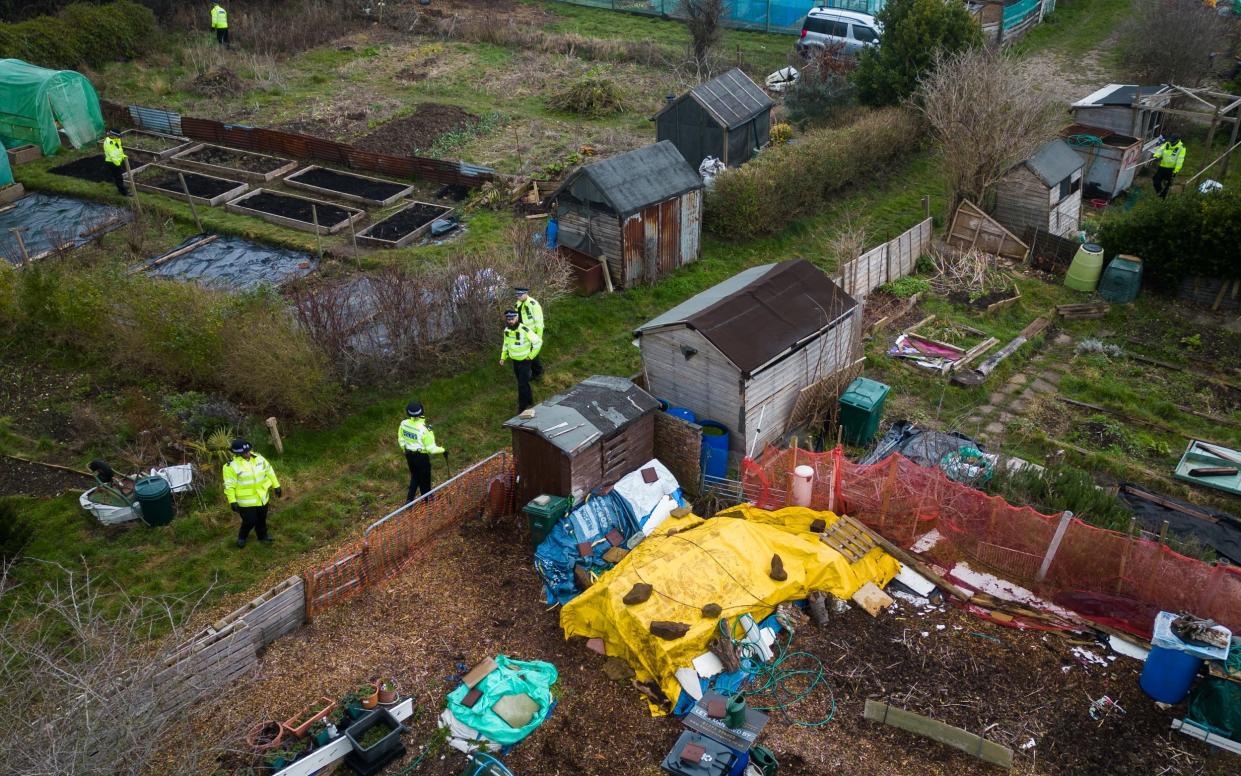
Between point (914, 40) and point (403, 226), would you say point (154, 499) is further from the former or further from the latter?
point (914, 40)

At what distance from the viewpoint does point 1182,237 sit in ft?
59.4

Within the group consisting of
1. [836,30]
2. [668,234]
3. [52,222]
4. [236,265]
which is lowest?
[236,265]

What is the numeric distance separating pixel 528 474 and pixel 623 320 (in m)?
6.08

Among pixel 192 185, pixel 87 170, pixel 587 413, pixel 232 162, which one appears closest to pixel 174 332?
pixel 587 413

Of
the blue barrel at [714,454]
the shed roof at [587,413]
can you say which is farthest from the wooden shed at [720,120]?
the shed roof at [587,413]

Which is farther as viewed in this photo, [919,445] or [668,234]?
[668,234]

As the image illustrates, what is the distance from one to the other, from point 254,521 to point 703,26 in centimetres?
2361

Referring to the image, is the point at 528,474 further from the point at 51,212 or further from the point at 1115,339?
the point at 51,212

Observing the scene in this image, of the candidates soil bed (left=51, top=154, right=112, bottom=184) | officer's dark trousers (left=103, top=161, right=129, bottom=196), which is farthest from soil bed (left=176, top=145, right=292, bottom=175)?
officer's dark trousers (left=103, top=161, right=129, bottom=196)

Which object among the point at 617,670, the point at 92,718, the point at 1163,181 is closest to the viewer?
the point at 92,718

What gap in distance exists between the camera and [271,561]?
12.4 metres

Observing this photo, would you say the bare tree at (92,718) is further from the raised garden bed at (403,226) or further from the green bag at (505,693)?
the raised garden bed at (403,226)

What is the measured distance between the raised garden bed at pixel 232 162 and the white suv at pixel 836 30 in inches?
646

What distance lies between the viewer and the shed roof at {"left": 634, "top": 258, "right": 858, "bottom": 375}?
1357 centimetres
